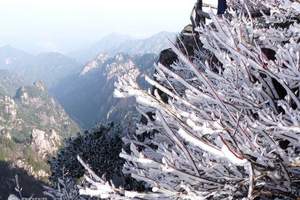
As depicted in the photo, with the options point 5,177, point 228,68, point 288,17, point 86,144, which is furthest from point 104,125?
point 5,177

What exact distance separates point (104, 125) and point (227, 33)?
91.3ft

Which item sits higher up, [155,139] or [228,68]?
[228,68]

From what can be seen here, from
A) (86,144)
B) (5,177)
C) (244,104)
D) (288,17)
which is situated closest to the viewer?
(244,104)

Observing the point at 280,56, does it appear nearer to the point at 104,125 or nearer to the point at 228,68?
the point at 228,68

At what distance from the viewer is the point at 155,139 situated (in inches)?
209

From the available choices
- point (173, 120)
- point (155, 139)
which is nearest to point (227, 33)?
point (173, 120)

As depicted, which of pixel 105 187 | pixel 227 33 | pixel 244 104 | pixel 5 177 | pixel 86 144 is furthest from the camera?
pixel 5 177

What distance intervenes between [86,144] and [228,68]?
2602 cm

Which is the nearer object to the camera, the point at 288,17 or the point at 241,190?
the point at 241,190

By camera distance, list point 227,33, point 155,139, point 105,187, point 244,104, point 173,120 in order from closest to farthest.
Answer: point 105,187 → point 173,120 → point 227,33 → point 244,104 → point 155,139

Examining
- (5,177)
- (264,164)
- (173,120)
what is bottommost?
(5,177)

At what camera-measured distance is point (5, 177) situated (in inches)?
6540

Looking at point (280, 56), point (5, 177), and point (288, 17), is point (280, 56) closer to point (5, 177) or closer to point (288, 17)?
point (288, 17)

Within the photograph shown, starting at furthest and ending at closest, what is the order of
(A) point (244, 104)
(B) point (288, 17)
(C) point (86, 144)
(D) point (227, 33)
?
(C) point (86, 144), (B) point (288, 17), (A) point (244, 104), (D) point (227, 33)
